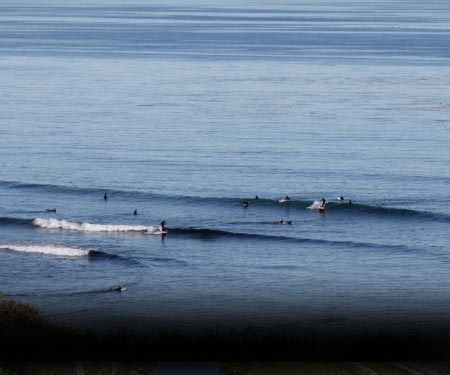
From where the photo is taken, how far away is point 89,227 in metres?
64.0

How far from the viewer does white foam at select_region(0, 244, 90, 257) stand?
57.7 metres

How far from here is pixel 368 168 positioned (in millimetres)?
81375

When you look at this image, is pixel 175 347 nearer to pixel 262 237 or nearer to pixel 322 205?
pixel 262 237

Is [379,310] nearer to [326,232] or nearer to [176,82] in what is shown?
[326,232]

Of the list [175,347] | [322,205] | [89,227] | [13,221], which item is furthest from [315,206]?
[175,347]

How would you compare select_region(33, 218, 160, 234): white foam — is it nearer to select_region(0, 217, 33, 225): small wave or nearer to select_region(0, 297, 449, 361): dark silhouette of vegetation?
select_region(0, 217, 33, 225): small wave

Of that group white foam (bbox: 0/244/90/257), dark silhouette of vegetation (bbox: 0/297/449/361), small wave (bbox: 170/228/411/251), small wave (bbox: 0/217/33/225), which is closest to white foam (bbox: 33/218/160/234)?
small wave (bbox: 0/217/33/225)

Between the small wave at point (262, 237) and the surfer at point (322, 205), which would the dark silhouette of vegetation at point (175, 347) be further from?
the surfer at point (322, 205)

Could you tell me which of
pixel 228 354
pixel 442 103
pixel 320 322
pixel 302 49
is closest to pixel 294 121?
pixel 442 103

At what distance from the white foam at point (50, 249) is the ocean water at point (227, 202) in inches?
4.3

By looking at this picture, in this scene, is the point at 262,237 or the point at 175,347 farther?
the point at 262,237

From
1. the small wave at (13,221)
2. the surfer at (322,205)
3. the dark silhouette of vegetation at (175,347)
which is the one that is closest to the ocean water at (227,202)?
the small wave at (13,221)

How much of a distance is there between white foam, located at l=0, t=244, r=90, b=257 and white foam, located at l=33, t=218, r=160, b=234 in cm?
488

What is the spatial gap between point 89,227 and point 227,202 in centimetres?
1062
